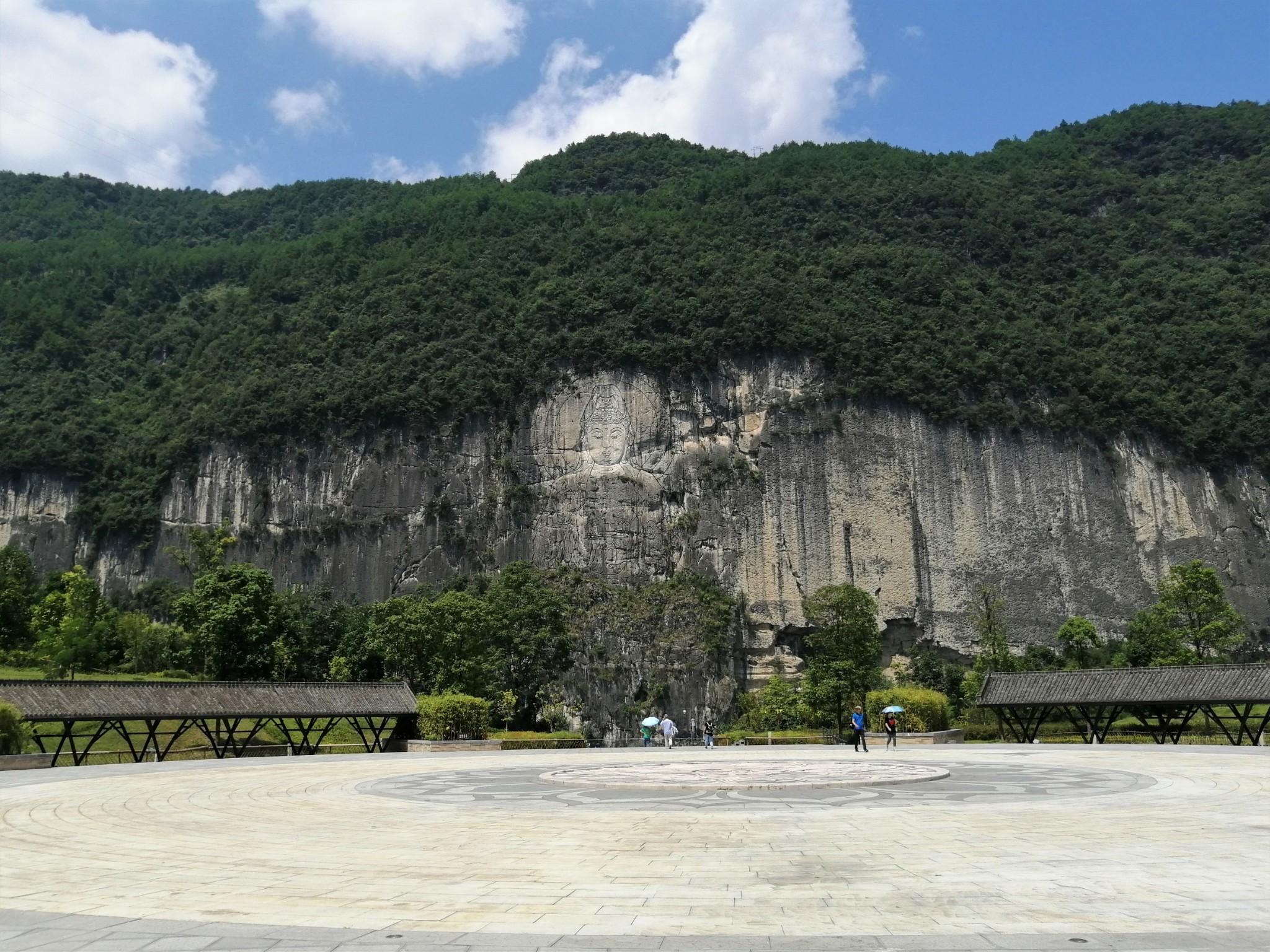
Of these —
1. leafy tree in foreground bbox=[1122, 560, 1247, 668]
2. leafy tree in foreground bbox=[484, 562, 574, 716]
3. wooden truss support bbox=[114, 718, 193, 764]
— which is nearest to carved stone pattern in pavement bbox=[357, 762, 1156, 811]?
wooden truss support bbox=[114, 718, 193, 764]

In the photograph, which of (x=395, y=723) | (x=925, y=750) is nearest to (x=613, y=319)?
(x=395, y=723)

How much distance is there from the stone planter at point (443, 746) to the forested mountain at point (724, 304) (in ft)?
266

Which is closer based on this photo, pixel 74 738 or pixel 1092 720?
pixel 74 738

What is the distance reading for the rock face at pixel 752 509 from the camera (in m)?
117

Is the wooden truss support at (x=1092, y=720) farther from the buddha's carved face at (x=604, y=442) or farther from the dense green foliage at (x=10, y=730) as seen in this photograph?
the buddha's carved face at (x=604, y=442)

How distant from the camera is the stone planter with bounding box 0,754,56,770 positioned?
116 ft

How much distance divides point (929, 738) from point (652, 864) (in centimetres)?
4559

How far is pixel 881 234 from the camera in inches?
6132

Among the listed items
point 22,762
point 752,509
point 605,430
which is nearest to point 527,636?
point 752,509

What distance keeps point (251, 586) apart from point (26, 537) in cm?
6655

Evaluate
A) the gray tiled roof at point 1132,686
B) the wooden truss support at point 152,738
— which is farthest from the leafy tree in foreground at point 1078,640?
the wooden truss support at point 152,738

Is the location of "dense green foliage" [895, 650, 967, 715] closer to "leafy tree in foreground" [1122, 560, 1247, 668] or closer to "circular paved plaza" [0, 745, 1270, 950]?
"leafy tree in foreground" [1122, 560, 1247, 668]

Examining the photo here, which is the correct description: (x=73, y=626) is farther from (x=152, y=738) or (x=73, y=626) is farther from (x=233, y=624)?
(x=152, y=738)

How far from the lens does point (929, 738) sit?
5572 centimetres
